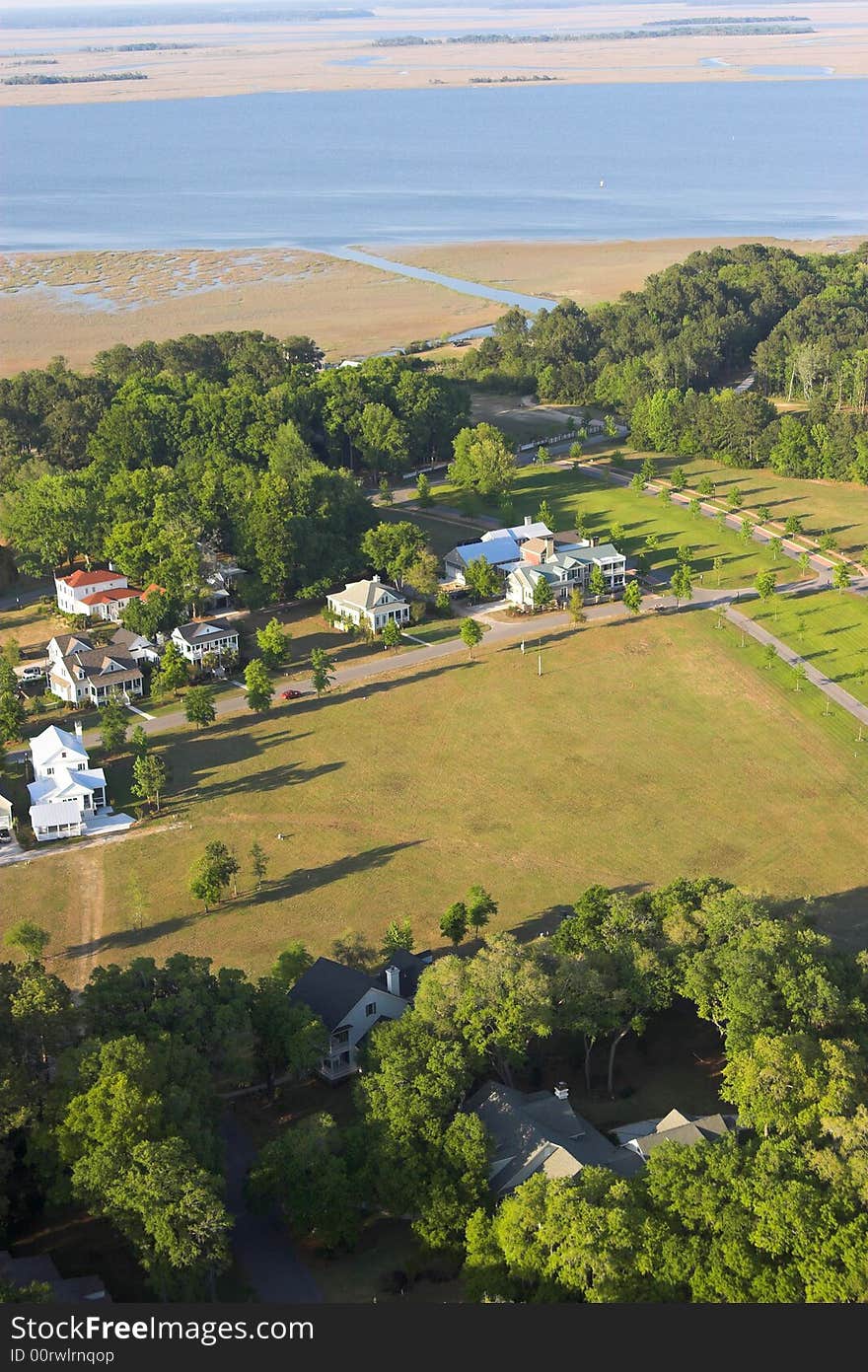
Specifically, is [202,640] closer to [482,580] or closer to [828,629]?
[482,580]

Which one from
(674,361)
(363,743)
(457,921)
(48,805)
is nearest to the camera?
(457,921)

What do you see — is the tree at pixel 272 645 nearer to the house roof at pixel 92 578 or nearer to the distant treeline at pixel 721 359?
the house roof at pixel 92 578

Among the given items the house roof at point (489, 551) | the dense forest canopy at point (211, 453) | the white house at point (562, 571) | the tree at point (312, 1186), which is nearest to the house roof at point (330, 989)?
the tree at point (312, 1186)

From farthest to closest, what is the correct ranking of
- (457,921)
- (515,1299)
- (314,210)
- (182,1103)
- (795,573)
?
1. (314,210)
2. (795,573)
3. (457,921)
4. (182,1103)
5. (515,1299)

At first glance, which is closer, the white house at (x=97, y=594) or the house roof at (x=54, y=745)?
the house roof at (x=54, y=745)

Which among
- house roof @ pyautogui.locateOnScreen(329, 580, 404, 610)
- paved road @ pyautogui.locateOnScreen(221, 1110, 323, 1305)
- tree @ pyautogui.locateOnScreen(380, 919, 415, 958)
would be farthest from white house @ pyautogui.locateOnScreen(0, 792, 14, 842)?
house roof @ pyautogui.locateOnScreen(329, 580, 404, 610)

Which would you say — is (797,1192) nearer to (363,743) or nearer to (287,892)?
(287,892)

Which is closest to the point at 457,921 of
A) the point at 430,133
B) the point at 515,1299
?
the point at 515,1299
